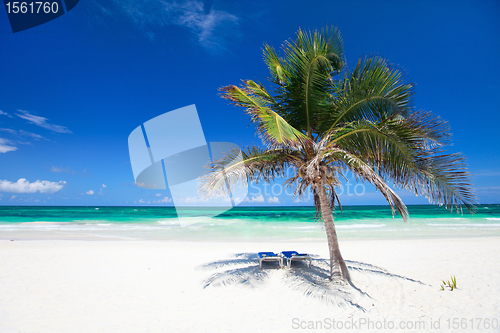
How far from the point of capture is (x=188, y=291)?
17.3 ft

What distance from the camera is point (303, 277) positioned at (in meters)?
5.87

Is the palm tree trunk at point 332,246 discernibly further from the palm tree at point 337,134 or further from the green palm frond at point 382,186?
the green palm frond at point 382,186

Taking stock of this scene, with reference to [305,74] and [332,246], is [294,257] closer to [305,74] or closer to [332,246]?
[332,246]

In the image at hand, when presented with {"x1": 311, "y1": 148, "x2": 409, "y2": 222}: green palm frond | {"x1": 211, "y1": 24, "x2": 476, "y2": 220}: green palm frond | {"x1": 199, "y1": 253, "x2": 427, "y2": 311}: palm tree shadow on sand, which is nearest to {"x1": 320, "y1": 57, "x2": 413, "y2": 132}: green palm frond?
{"x1": 211, "y1": 24, "x2": 476, "y2": 220}: green palm frond

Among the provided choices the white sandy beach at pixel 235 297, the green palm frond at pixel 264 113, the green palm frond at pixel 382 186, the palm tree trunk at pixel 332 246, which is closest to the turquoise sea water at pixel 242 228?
the palm tree trunk at pixel 332 246

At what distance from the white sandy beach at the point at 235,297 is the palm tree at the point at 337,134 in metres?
1.14

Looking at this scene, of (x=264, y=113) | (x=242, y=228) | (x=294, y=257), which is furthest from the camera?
(x=242, y=228)

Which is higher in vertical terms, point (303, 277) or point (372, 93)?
point (372, 93)

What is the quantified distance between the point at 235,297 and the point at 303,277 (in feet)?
6.16

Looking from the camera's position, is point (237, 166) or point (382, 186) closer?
point (382, 186)

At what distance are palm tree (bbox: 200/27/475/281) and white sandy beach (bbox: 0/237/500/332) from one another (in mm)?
1135

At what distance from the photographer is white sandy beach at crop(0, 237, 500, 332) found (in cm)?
377

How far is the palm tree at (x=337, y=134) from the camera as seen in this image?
4277 mm

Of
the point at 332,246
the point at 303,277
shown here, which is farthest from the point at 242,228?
the point at 332,246
